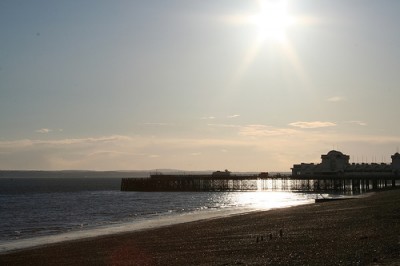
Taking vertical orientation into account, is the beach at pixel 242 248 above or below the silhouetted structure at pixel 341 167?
below

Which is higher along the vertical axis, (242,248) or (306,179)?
(306,179)

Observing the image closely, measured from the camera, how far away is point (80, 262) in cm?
1972

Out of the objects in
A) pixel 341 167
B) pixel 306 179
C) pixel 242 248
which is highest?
pixel 341 167

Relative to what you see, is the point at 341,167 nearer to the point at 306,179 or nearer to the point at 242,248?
the point at 306,179

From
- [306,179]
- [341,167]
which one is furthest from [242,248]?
[341,167]

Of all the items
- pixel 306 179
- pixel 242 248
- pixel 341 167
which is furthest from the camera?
pixel 341 167

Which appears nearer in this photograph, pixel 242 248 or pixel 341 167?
pixel 242 248

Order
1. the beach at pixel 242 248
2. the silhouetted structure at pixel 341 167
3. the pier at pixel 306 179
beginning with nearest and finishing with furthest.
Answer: the beach at pixel 242 248 < the pier at pixel 306 179 < the silhouetted structure at pixel 341 167

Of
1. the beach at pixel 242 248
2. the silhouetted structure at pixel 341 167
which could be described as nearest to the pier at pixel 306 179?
the silhouetted structure at pixel 341 167

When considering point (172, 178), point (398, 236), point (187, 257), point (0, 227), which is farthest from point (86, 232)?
point (172, 178)

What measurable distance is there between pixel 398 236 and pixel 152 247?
9989mm

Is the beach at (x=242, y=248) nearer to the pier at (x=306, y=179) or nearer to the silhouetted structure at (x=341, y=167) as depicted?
the pier at (x=306, y=179)

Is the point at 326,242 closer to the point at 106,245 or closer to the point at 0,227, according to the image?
the point at 106,245

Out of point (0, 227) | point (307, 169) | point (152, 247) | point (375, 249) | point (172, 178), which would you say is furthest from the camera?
point (307, 169)
